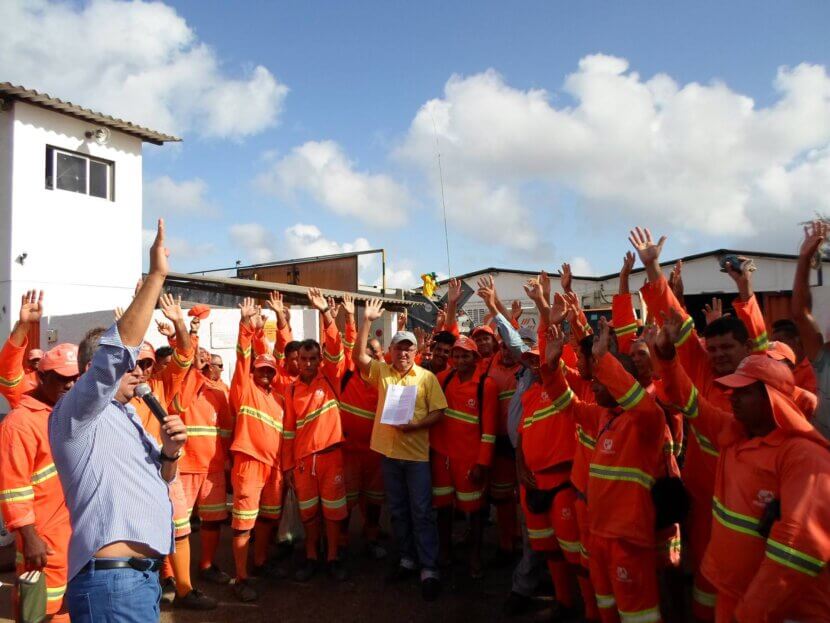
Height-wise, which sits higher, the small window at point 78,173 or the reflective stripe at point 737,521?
the small window at point 78,173

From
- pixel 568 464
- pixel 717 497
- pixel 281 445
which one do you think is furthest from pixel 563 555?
pixel 281 445

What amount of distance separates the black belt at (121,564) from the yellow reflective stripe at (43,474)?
1.36 metres

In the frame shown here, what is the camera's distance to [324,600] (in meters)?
4.92

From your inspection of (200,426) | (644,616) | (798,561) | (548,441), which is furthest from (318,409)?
(798,561)

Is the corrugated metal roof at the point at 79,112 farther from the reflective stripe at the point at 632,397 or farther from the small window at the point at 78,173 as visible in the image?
the reflective stripe at the point at 632,397

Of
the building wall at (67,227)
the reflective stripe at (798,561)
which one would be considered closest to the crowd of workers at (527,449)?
the reflective stripe at (798,561)

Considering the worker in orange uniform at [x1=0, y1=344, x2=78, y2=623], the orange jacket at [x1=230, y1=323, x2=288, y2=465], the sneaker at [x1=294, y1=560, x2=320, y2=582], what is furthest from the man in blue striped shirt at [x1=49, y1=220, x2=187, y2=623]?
the sneaker at [x1=294, y1=560, x2=320, y2=582]

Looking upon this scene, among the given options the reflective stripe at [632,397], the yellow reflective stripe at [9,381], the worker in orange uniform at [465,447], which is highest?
the yellow reflective stripe at [9,381]

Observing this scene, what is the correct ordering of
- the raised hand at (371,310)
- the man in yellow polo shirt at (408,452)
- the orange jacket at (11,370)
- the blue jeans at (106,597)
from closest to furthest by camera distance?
the blue jeans at (106,597)
the orange jacket at (11,370)
the man in yellow polo shirt at (408,452)
the raised hand at (371,310)

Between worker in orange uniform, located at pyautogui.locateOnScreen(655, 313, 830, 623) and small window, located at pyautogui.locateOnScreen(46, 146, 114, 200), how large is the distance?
14.1m

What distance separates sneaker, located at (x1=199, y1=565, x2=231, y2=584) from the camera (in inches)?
206

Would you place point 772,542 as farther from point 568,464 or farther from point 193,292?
point 193,292

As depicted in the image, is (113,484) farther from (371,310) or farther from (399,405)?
(371,310)

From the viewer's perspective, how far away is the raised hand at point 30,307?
3.90 metres
